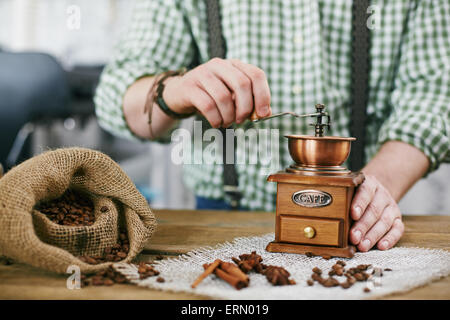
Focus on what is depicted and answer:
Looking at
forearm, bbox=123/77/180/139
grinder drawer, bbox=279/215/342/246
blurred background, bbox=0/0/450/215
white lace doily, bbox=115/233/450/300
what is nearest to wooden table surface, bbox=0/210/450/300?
white lace doily, bbox=115/233/450/300

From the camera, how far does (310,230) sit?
104 cm

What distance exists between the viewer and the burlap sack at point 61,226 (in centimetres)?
82

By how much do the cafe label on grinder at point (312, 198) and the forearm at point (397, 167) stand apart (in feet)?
1.49

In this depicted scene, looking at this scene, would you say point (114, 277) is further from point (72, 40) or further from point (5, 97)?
point (72, 40)

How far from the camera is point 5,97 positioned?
2672mm

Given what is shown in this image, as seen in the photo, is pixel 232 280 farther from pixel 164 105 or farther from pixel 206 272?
pixel 164 105

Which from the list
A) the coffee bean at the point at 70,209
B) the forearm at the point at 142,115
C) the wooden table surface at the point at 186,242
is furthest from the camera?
the forearm at the point at 142,115

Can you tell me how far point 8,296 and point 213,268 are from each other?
1.13 ft

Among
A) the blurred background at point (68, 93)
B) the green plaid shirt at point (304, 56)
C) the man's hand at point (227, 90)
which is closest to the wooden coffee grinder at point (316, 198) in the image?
the man's hand at point (227, 90)

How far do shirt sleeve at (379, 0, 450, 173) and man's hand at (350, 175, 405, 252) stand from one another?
0.51m

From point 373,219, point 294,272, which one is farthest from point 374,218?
point 294,272

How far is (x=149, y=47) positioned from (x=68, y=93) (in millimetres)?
1753

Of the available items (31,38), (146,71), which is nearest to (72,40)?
(31,38)

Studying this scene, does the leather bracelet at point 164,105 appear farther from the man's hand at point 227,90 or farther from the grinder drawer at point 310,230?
the grinder drawer at point 310,230
